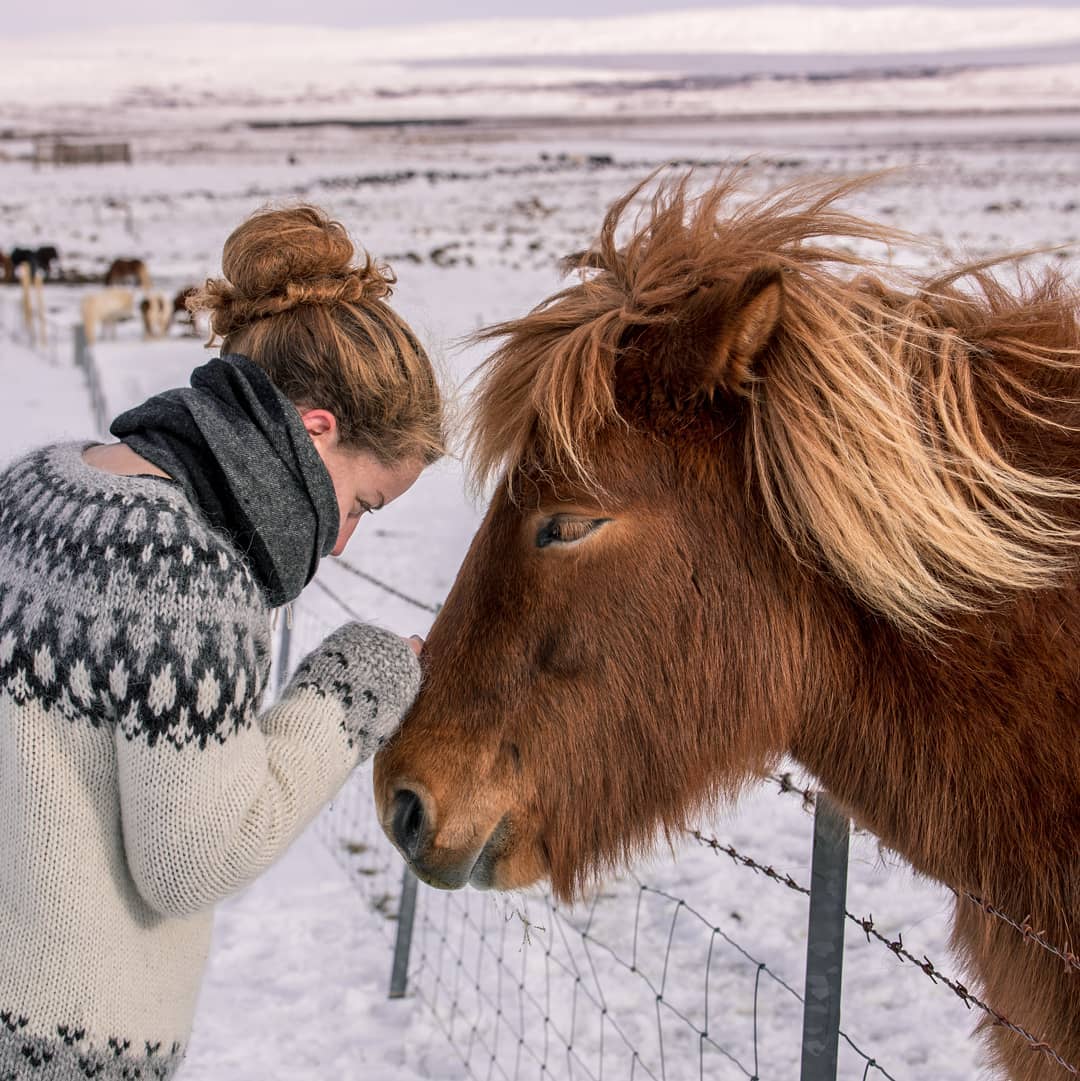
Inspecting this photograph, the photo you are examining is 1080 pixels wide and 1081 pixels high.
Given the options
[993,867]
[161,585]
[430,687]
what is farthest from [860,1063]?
[161,585]

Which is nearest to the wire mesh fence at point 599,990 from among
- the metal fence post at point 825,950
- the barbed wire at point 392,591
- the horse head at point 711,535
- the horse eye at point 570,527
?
the barbed wire at point 392,591

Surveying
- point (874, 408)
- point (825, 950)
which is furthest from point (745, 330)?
point (825, 950)

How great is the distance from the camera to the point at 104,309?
57.5 feet

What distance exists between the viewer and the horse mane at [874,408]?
1.64 meters

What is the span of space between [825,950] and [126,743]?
1200 mm

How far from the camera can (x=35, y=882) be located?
5.41 feet

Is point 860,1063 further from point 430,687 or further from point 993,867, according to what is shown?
point 430,687

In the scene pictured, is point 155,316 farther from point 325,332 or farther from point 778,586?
point 778,586

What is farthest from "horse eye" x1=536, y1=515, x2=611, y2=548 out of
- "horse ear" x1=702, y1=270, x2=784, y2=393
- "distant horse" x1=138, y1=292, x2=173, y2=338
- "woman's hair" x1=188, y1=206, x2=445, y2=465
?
"distant horse" x1=138, y1=292, x2=173, y2=338

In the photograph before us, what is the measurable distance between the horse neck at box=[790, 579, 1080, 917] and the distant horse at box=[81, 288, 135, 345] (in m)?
16.8

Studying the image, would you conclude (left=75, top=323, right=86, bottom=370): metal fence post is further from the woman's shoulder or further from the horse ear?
the horse ear

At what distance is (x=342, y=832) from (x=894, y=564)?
147 inches

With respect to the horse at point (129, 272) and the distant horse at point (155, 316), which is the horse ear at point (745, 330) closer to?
the distant horse at point (155, 316)

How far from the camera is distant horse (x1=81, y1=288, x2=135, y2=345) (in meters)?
16.9
